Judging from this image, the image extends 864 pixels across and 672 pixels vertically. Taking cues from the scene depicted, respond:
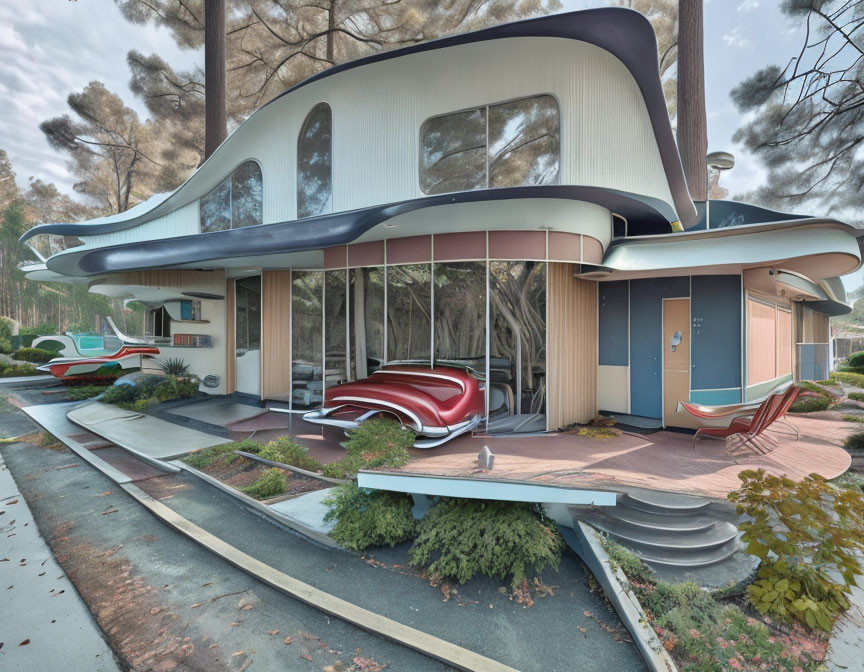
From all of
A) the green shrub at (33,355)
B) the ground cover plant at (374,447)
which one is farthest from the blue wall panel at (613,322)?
the green shrub at (33,355)

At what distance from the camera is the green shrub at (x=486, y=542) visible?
362 cm

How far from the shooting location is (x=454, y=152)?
24.6 feet

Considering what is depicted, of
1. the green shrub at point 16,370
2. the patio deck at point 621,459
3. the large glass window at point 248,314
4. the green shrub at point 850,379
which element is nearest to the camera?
the patio deck at point 621,459

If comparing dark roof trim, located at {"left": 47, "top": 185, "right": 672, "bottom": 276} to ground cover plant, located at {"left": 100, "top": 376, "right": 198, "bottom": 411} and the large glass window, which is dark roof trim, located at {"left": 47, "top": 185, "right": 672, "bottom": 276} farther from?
ground cover plant, located at {"left": 100, "top": 376, "right": 198, "bottom": 411}

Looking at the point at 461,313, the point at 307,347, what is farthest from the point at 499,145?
the point at 307,347

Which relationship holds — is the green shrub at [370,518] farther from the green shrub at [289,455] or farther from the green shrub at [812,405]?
the green shrub at [812,405]

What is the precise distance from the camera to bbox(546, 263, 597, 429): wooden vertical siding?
285 inches

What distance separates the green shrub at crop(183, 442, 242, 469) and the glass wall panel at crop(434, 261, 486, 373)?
3.77 metres

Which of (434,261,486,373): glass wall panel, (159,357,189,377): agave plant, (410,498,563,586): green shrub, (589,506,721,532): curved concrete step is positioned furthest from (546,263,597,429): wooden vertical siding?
(159,357,189,377): agave plant

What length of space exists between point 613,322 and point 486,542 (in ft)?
20.1

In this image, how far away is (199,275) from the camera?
464 inches

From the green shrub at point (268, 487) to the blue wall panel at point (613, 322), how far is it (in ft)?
21.3

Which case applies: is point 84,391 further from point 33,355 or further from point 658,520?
point 658,520

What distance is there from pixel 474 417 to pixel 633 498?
2828 millimetres
